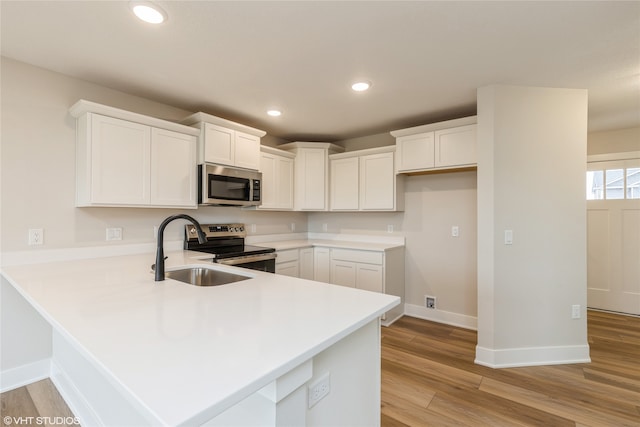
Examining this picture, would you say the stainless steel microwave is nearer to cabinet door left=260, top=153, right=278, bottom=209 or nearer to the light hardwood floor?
cabinet door left=260, top=153, right=278, bottom=209

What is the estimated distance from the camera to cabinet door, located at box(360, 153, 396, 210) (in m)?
3.72

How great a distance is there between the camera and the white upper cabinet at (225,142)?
2.97m

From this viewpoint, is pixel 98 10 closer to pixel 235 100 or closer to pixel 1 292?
A: pixel 235 100

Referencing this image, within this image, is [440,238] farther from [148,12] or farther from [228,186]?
[148,12]

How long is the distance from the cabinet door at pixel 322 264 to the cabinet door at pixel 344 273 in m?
0.08

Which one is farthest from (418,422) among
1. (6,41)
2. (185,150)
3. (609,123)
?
(609,123)

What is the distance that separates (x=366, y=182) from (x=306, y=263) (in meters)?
1.32

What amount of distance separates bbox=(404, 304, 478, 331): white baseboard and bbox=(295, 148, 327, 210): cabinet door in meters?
1.79

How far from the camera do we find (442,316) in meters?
3.63

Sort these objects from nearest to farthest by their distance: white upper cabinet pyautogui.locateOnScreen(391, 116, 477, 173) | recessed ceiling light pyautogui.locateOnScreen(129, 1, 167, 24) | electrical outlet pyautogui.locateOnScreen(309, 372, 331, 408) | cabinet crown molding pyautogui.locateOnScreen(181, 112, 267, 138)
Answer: electrical outlet pyautogui.locateOnScreen(309, 372, 331, 408)
recessed ceiling light pyautogui.locateOnScreen(129, 1, 167, 24)
cabinet crown molding pyautogui.locateOnScreen(181, 112, 267, 138)
white upper cabinet pyautogui.locateOnScreen(391, 116, 477, 173)

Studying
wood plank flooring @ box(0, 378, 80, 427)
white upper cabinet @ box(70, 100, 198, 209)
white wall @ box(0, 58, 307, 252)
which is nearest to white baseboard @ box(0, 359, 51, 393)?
wood plank flooring @ box(0, 378, 80, 427)

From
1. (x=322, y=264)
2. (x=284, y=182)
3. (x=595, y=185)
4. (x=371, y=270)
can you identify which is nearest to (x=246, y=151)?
(x=284, y=182)

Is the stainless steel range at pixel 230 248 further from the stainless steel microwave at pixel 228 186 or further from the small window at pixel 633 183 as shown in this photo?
the small window at pixel 633 183

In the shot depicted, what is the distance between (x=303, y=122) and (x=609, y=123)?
12.1 ft
